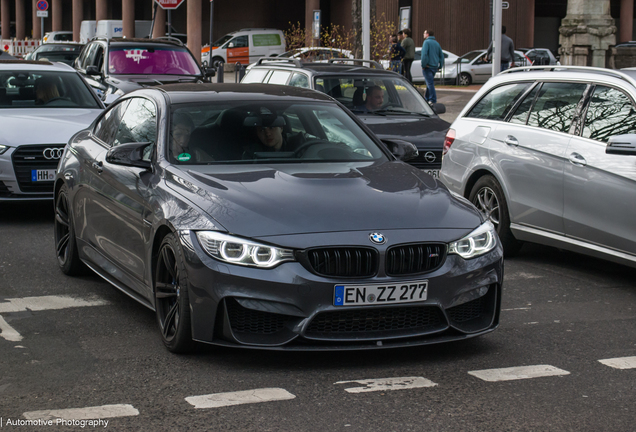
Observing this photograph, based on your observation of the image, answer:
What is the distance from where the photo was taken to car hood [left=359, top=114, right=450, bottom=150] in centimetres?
1131

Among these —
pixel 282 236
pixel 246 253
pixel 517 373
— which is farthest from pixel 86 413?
pixel 517 373

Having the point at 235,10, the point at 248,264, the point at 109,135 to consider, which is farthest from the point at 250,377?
the point at 235,10

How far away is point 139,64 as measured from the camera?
17812 millimetres

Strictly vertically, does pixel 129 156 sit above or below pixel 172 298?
above

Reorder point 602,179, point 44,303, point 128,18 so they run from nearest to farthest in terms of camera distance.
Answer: point 44,303 → point 602,179 → point 128,18

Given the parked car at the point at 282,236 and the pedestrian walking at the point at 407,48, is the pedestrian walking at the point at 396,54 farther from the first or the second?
the parked car at the point at 282,236

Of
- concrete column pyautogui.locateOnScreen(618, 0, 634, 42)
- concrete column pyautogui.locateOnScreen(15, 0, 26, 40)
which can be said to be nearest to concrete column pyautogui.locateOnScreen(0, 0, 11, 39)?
concrete column pyautogui.locateOnScreen(15, 0, 26, 40)

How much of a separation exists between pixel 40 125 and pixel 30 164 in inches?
24.1

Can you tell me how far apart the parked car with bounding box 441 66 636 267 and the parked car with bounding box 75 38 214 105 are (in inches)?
371

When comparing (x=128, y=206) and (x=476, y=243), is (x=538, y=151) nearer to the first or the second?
(x=476, y=243)

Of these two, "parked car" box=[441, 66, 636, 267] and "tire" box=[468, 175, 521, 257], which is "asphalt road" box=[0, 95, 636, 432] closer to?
"parked car" box=[441, 66, 636, 267]

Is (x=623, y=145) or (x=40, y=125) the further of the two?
(x=40, y=125)

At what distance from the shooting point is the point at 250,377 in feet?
16.2

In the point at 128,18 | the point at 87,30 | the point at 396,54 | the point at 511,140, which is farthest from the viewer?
the point at 87,30
